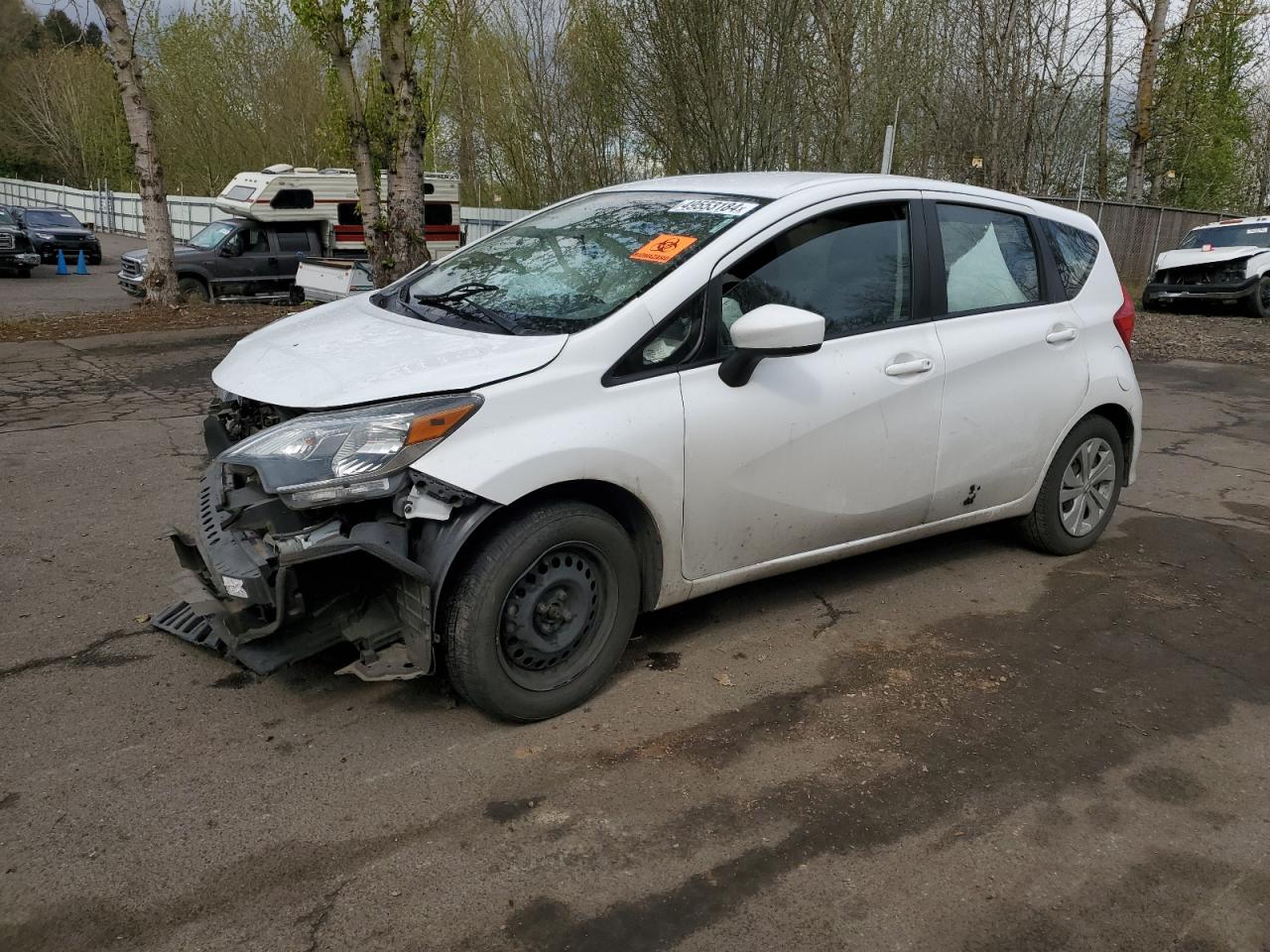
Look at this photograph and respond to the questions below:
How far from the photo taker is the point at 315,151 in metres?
37.2

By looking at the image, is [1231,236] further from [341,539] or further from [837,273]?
[341,539]

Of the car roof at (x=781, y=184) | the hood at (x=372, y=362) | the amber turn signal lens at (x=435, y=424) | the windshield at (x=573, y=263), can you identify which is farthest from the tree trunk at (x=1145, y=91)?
the amber turn signal lens at (x=435, y=424)

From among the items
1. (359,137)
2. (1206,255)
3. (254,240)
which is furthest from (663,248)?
(1206,255)

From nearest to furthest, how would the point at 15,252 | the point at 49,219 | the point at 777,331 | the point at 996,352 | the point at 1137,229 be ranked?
the point at 777,331 → the point at 996,352 → the point at 15,252 → the point at 1137,229 → the point at 49,219

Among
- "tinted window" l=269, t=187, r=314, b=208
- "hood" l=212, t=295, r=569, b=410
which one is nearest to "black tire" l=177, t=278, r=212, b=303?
"tinted window" l=269, t=187, r=314, b=208

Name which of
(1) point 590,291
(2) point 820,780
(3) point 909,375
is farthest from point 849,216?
(2) point 820,780

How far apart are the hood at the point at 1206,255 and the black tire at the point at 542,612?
18408mm

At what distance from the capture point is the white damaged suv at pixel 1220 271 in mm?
18344

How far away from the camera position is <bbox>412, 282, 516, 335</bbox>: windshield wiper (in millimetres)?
3846

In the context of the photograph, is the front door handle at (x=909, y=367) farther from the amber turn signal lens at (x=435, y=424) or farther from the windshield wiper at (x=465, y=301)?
the amber turn signal lens at (x=435, y=424)

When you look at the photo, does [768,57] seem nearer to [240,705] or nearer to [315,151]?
[240,705]

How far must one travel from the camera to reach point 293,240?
19.9 meters

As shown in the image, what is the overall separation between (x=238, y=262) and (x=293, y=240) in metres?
1.37

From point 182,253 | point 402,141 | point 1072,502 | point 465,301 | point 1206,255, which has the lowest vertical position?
point 1072,502
